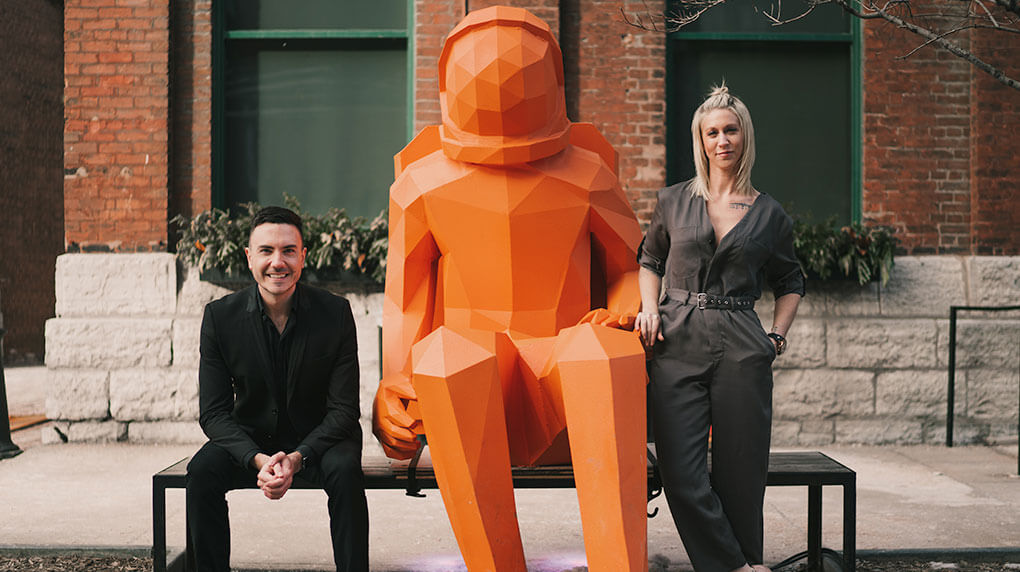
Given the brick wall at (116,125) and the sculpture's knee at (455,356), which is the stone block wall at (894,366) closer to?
the sculpture's knee at (455,356)

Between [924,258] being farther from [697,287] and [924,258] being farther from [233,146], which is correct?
[233,146]

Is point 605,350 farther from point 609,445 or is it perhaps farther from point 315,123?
point 315,123

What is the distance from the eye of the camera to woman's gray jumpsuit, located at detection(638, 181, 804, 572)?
2695 mm

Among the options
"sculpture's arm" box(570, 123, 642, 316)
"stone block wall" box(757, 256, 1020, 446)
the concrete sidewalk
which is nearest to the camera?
"sculpture's arm" box(570, 123, 642, 316)

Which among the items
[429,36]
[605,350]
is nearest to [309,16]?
[429,36]

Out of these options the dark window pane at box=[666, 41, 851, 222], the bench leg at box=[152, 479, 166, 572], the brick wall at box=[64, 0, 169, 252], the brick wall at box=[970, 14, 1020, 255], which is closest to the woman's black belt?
the bench leg at box=[152, 479, 166, 572]

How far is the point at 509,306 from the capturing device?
9.86ft

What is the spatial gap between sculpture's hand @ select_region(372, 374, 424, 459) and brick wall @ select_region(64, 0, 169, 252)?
394cm

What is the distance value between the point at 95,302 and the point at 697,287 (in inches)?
194

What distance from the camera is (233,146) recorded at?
6445mm

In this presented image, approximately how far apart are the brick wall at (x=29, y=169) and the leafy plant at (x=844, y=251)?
1109cm

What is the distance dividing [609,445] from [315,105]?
15.7ft

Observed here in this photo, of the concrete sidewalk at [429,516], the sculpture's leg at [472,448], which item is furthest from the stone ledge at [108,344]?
the sculpture's leg at [472,448]

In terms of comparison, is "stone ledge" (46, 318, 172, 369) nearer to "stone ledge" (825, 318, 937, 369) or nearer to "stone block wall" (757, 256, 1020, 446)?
→ "stone block wall" (757, 256, 1020, 446)
